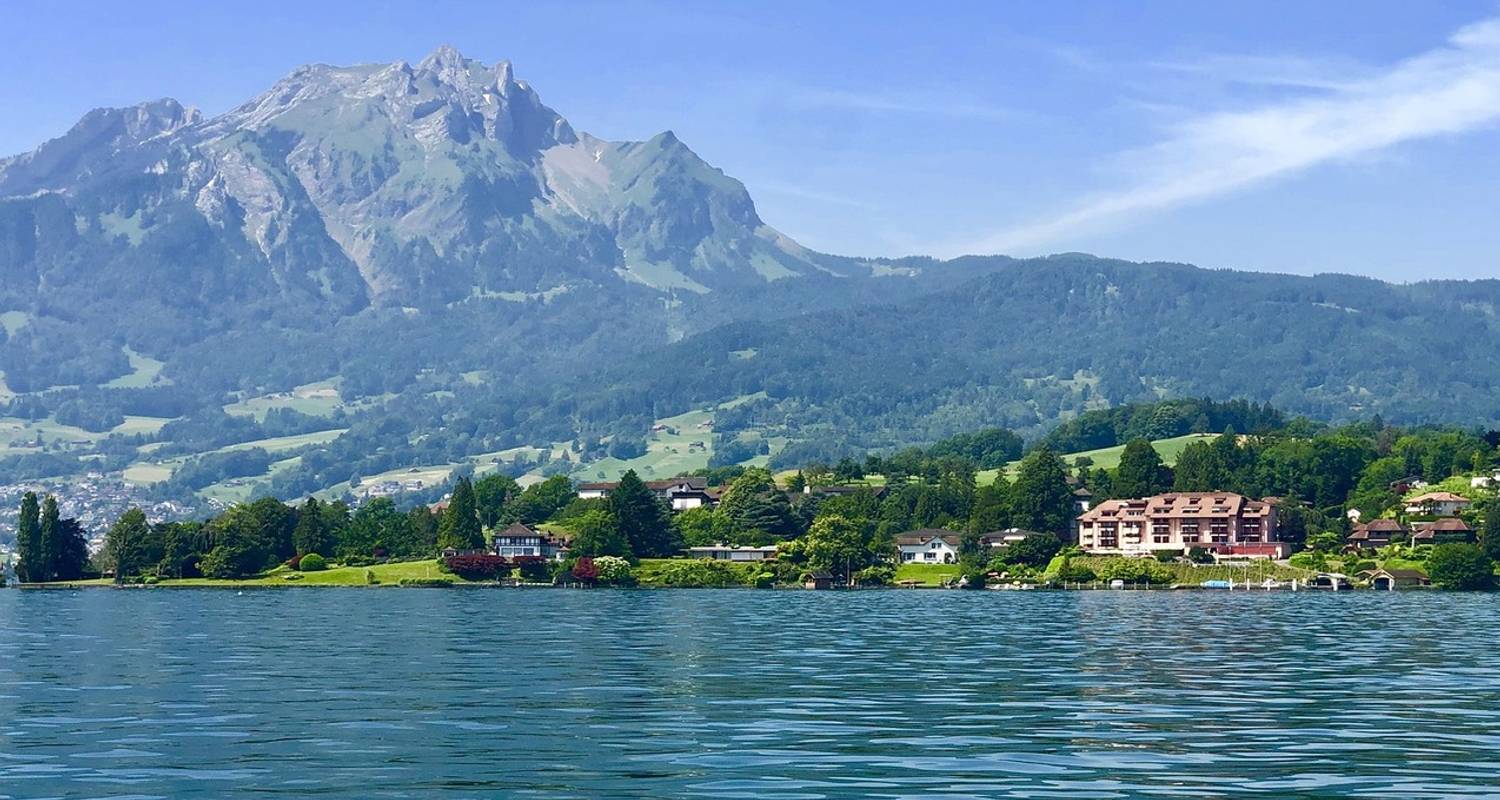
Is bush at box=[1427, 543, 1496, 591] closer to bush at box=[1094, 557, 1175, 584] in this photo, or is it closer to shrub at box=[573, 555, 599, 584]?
bush at box=[1094, 557, 1175, 584]

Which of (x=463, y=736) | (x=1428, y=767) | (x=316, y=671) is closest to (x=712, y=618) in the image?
(x=316, y=671)

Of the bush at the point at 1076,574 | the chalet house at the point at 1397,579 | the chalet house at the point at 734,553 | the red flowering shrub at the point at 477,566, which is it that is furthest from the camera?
the chalet house at the point at 734,553

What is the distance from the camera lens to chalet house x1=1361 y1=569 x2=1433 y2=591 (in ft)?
543

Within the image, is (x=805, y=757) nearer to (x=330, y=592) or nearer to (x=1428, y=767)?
(x=1428, y=767)

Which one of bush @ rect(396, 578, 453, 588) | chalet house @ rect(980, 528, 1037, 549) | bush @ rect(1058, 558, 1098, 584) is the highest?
chalet house @ rect(980, 528, 1037, 549)

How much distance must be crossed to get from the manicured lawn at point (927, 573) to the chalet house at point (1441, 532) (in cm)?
4333

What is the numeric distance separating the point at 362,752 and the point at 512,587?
134698 mm

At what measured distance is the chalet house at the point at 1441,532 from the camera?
596 ft

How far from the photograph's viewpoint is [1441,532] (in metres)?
184

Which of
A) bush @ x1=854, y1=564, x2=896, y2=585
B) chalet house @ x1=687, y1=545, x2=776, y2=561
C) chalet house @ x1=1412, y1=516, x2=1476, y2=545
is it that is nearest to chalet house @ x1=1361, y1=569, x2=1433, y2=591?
chalet house @ x1=1412, y1=516, x2=1476, y2=545

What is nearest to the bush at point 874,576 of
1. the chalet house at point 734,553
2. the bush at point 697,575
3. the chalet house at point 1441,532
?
the bush at point 697,575

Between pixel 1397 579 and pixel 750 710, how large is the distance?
13088 cm

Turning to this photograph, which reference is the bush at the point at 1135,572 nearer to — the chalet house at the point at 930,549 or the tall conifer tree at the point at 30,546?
the chalet house at the point at 930,549

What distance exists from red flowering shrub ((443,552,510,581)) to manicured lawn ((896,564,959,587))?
122 feet
